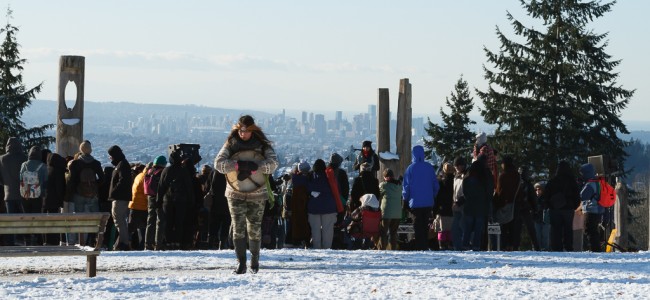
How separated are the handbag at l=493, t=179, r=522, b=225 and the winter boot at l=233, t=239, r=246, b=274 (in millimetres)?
6274

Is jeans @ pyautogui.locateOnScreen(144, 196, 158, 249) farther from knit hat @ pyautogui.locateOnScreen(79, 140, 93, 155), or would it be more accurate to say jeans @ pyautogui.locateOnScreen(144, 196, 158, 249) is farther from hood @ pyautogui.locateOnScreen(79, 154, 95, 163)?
knit hat @ pyautogui.locateOnScreen(79, 140, 93, 155)

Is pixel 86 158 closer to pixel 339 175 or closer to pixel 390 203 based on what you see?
pixel 339 175

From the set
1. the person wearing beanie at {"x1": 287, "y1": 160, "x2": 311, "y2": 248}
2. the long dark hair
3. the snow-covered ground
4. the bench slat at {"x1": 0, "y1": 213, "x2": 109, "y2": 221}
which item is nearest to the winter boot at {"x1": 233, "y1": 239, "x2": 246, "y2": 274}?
the snow-covered ground

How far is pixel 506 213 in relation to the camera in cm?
1897

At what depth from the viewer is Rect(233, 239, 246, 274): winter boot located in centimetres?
1369

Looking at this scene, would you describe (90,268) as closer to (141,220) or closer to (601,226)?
(141,220)

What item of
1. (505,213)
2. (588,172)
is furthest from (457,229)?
(588,172)

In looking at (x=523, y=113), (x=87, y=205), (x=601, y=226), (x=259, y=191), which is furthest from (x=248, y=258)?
(x=523, y=113)

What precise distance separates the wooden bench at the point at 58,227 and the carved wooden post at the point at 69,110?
25.0 ft

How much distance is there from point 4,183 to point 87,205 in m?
1.26

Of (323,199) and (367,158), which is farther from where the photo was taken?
(367,158)

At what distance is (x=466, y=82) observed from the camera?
216ft

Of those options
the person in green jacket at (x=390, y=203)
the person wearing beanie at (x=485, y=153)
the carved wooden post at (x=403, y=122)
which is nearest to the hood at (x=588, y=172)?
the person wearing beanie at (x=485, y=153)

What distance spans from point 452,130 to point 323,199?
4439cm
